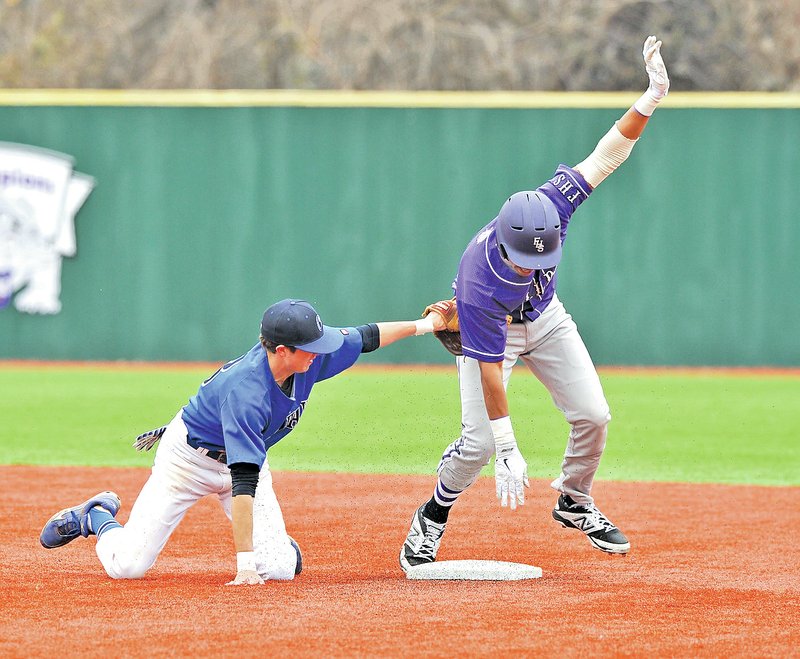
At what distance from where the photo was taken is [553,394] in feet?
23.7


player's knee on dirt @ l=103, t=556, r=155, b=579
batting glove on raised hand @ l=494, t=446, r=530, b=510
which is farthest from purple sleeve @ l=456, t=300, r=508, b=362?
player's knee on dirt @ l=103, t=556, r=155, b=579

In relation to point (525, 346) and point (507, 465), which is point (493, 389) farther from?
point (525, 346)

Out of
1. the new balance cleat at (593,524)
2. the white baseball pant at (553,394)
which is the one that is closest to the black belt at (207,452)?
the white baseball pant at (553,394)

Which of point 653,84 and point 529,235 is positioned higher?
point 653,84

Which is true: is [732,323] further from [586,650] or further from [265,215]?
[586,650]

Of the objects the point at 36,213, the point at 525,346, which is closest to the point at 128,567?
the point at 525,346

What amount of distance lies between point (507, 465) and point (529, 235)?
1.08 metres

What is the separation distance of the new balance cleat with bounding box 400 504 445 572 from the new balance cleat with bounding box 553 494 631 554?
67 centimetres

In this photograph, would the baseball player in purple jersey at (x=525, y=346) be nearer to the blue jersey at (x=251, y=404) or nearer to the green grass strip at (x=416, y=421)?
the blue jersey at (x=251, y=404)

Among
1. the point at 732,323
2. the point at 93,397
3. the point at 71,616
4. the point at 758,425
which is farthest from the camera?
the point at 732,323

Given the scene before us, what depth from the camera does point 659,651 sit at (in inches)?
204

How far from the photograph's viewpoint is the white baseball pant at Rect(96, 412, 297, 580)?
646 cm

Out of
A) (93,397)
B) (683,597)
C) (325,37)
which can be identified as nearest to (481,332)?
(683,597)

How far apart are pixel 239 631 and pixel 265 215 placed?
13192 mm
